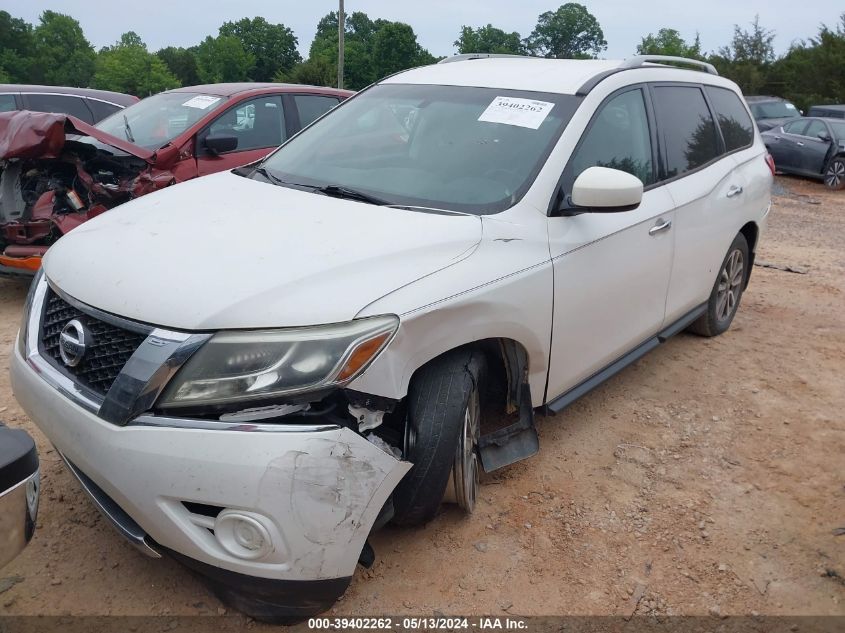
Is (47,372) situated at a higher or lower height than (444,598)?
higher

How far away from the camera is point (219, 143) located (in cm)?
599

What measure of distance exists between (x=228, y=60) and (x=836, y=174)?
223 ft

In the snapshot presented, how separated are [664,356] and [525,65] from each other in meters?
2.12

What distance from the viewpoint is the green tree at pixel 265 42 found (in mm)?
76125

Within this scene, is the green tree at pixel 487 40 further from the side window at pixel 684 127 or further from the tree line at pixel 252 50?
the side window at pixel 684 127

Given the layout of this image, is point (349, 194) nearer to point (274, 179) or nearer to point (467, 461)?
point (274, 179)

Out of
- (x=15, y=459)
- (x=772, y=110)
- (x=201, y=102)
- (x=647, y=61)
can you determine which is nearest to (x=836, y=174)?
(x=772, y=110)

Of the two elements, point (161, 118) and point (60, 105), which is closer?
point (161, 118)

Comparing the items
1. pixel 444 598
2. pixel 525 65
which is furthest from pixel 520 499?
pixel 525 65

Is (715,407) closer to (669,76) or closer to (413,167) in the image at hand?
(669,76)

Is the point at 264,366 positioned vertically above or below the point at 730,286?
above

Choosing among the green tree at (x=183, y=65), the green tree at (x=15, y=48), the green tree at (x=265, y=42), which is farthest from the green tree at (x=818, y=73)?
the green tree at (x=183, y=65)

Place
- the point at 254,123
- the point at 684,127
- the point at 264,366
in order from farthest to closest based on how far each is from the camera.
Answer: the point at 254,123 → the point at 684,127 → the point at 264,366

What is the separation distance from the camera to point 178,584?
8.09ft
